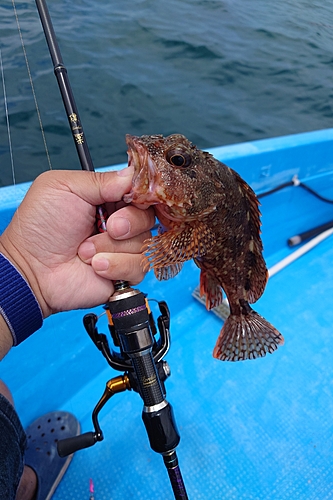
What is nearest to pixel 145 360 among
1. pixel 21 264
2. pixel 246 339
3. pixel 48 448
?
pixel 21 264


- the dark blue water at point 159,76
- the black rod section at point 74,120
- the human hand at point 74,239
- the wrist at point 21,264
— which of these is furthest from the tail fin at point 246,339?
the dark blue water at point 159,76

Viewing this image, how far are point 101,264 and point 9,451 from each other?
96cm

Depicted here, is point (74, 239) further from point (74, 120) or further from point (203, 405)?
point (203, 405)

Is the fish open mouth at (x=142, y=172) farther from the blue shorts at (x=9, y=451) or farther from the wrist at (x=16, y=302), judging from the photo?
the blue shorts at (x=9, y=451)

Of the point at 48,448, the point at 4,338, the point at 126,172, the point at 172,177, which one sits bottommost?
the point at 48,448

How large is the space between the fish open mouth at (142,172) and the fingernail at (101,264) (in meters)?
0.31

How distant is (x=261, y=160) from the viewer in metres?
3.56

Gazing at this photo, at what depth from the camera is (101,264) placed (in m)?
1.83

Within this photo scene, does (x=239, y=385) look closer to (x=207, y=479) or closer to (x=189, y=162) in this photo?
(x=207, y=479)

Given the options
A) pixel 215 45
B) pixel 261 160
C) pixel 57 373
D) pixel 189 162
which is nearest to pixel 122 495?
pixel 57 373

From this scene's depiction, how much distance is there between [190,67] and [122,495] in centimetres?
798

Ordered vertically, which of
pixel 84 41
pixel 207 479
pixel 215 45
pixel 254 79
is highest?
pixel 84 41

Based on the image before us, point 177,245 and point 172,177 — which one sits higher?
point 172,177

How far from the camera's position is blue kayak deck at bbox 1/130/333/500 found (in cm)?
261
